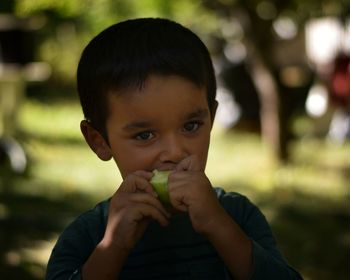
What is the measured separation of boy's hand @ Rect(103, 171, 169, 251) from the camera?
221cm

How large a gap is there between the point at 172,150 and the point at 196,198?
17cm

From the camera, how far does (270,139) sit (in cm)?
917

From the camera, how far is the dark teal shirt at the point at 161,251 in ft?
7.81

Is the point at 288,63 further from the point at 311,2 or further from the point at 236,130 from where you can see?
the point at 311,2

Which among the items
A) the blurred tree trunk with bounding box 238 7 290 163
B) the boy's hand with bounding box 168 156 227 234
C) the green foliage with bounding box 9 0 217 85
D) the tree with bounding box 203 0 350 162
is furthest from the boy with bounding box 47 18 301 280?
the blurred tree trunk with bounding box 238 7 290 163

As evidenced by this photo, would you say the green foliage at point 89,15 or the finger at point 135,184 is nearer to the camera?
the finger at point 135,184

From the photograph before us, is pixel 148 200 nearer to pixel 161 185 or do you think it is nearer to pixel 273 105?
pixel 161 185

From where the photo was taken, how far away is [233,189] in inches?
309

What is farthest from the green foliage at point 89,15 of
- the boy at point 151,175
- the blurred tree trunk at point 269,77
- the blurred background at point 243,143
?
the boy at point 151,175

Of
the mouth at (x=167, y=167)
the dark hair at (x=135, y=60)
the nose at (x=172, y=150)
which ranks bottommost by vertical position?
the mouth at (x=167, y=167)

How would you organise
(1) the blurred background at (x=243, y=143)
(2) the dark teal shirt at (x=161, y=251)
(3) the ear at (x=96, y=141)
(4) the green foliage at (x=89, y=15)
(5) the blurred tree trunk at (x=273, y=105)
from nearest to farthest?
(2) the dark teal shirt at (x=161, y=251) → (3) the ear at (x=96, y=141) → (1) the blurred background at (x=243, y=143) → (4) the green foliage at (x=89, y=15) → (5) the blurred tree trunk at (x=273, y=105)

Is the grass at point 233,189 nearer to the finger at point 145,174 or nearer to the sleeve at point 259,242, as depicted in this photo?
the sleeve at point 259,242

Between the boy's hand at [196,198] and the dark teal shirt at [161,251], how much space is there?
0.22 m

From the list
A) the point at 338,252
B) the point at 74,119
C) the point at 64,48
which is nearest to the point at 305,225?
the point at 338,252
